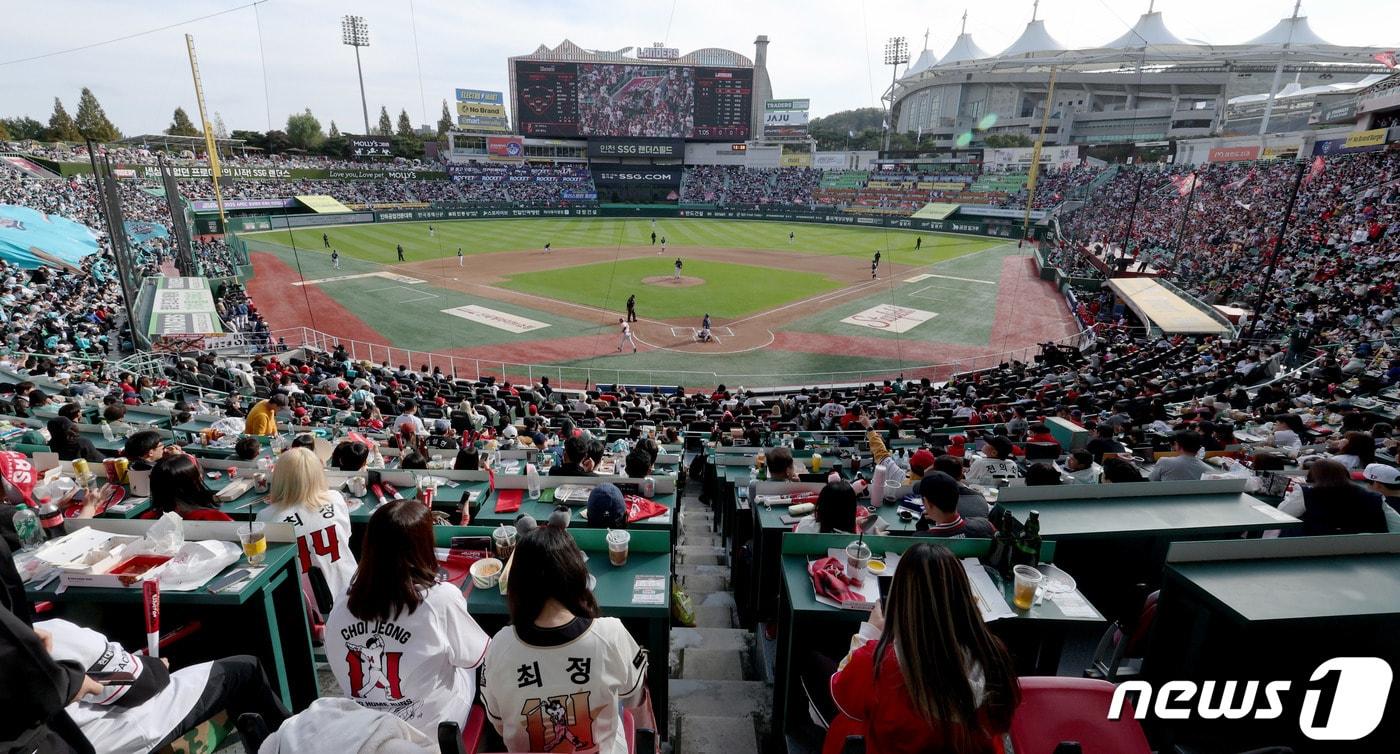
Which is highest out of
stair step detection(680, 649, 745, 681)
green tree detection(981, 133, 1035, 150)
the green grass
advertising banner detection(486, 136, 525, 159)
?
green tree detection(981, 133, 1035, 150)

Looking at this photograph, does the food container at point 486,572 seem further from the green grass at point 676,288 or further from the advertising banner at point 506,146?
the advertising banner at point 506,146

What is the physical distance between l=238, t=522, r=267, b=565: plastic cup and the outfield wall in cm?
5849

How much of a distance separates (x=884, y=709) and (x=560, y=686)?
4.88 ft

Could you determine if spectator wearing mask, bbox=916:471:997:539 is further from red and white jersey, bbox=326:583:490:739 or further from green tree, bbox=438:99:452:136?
green tree, bbox=438:99:452:136

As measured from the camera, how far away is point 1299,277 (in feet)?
86.0

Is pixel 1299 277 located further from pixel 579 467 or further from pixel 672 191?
pixel 672 191

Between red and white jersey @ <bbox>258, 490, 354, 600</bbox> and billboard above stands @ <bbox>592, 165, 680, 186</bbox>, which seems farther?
billboard above stands @ <bbox>592, 165, 680, 186</bbox>

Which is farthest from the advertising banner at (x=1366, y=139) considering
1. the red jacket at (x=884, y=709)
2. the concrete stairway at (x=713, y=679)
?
the red jacket at (x=884, y=709)

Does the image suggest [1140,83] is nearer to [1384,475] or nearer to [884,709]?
[1384,475]

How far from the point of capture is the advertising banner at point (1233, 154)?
4931 cm

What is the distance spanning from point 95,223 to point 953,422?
2198 inches

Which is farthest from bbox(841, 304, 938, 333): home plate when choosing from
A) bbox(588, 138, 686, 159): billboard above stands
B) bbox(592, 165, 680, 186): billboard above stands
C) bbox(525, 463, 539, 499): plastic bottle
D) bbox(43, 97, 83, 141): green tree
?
bbox(43, 97, 83, 141): green tree

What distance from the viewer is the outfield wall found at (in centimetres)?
5631

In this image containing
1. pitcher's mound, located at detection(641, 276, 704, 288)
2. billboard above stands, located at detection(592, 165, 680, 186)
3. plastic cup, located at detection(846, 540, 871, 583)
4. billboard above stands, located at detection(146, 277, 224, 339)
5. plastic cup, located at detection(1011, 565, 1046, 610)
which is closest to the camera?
plastic cup, located at detection(1011, 565, 1046, 610)
